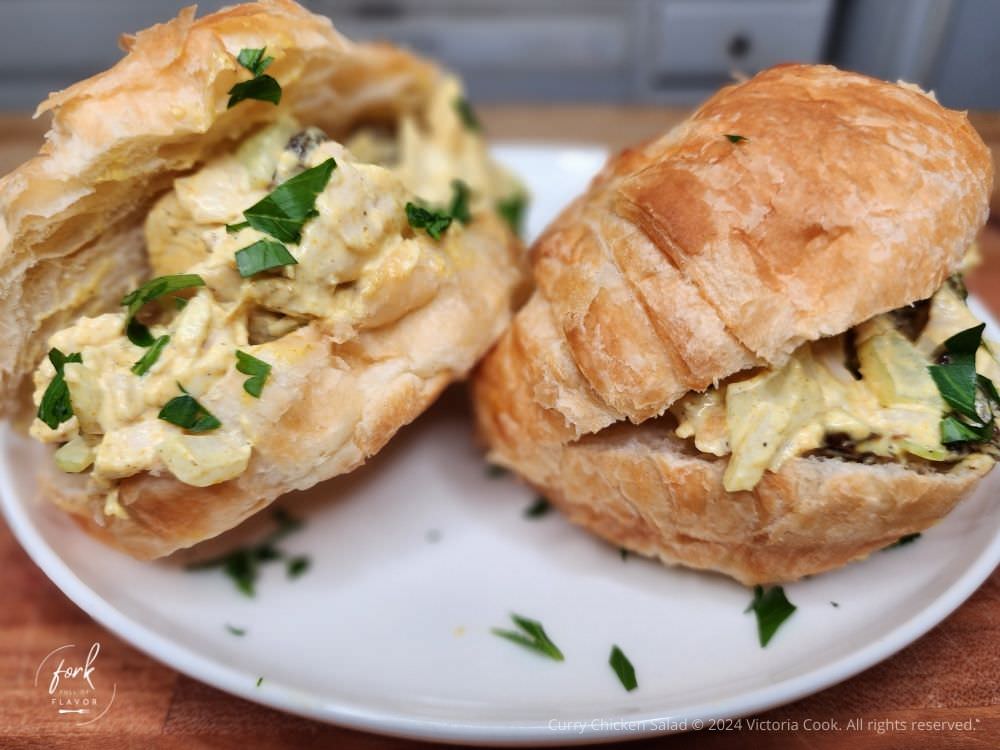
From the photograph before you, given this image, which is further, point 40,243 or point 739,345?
point 40,243

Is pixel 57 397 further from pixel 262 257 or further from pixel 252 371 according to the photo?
pixel 262 257

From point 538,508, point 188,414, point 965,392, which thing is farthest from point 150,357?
point 965,392

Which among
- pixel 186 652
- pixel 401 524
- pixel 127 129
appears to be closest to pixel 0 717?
pixel 186 652

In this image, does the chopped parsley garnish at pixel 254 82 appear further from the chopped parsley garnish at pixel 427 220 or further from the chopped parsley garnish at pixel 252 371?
the chopped parsley garnish at pixel 252 371

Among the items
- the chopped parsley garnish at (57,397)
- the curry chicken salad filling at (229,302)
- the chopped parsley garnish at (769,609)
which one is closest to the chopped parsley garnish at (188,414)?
the curry chicken salad filling at (229,302)

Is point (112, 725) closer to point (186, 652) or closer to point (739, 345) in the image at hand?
point (186, 652)
